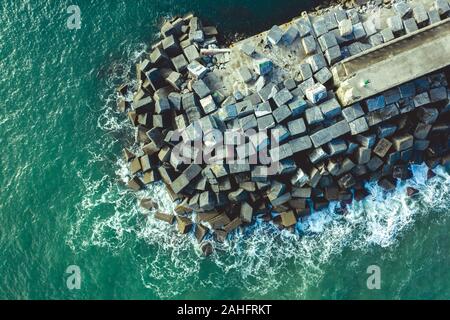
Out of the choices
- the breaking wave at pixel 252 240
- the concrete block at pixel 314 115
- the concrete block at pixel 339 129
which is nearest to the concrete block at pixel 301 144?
the concrete block at pixel 314 115

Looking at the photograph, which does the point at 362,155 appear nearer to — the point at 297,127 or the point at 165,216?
the point at 297,127

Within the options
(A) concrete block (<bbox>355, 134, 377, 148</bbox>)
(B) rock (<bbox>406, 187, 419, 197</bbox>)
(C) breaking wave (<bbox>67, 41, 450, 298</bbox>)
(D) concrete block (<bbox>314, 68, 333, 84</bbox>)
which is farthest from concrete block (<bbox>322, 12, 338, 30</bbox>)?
(B) rock (<bbox>406, 187, 419, 197</bbox>)

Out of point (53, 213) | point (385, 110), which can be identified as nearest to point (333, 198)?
point (385, 110)

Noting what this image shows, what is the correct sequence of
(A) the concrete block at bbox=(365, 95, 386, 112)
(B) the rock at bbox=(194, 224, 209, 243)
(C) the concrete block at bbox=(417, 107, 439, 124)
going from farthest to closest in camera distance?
(B) the rock at bbox=(194, 224, 209, 243) → (C) the concrete block at bbox=(417, 107, 439, 124) → (A) the concrete block at bbox=(365, 95, 386, 112)

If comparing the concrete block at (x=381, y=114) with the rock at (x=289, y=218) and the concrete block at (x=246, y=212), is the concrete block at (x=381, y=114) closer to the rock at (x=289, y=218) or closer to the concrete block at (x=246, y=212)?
the rock at (x=289, y=218)

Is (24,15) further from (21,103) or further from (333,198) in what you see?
(333,198)

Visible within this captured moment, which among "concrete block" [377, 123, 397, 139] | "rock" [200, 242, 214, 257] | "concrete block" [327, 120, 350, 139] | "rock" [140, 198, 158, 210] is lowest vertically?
"rock" [200, 242, 214, 257]

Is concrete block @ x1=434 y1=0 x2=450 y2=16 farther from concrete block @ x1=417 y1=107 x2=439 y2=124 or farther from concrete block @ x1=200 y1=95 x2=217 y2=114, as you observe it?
concrete block @ x1=200 y1=95 x2=217 y2=114
